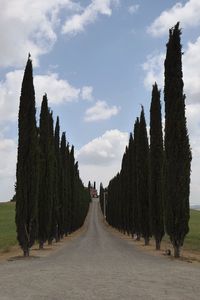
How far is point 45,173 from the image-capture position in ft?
106

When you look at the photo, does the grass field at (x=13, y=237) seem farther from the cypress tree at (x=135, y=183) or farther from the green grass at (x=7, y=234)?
the cypress tree at (x=135, y=183)

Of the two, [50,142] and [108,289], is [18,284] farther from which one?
[50,142]

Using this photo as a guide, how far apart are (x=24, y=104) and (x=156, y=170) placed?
32.4ft

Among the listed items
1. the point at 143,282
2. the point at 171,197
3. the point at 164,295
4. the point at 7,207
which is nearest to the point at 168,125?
the point at 171,197

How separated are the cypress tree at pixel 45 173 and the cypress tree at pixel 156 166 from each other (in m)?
7.86

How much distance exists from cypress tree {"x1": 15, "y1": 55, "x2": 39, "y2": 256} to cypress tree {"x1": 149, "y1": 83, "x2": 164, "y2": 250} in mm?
8333

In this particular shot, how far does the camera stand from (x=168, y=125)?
69.1 feet

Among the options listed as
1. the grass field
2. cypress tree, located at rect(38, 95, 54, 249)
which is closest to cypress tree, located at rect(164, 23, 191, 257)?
the grass field

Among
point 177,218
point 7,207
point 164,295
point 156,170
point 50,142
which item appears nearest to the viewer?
point 164,295

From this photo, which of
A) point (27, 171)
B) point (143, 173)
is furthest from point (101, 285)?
point (143, 173)

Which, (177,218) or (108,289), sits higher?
(177,218)

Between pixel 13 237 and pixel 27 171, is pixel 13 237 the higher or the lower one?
the lower one

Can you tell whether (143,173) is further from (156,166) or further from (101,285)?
(101,285)

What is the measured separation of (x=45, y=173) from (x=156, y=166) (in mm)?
8742
